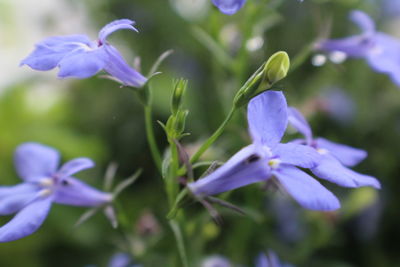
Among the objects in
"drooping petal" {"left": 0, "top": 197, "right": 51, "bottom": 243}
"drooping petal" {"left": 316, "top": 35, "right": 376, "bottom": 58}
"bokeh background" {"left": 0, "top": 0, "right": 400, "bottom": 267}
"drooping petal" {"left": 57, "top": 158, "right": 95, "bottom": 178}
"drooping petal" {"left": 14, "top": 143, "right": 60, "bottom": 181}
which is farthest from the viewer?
"bokeh background" {"left": 0, "top": 0, "right": 400, "bottom": 267}

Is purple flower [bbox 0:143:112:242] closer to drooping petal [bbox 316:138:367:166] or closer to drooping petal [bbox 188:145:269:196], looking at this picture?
drooping petal [bbox 188:145:269:196]

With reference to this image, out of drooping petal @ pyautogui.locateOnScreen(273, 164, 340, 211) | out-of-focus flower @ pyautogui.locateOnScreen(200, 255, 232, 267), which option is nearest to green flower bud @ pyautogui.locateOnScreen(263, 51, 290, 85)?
drooping petal @ pyautogui.locateOnScreen(273, 164, 340, 211)

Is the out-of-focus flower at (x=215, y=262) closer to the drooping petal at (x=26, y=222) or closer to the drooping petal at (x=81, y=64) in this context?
the drooping petal at (x=26, y=222)

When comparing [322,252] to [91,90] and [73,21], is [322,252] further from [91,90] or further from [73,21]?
[73,21]

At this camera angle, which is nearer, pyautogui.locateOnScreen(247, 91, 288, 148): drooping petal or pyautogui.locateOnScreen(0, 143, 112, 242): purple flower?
pyautogui.locateOnScreen(247, 91, 288, 148): drooping petal

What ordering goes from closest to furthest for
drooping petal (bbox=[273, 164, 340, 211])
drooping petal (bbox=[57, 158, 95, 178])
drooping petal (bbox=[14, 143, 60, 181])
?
drooping petal (bbox=[273, 164, 340, 211]) → drooping petal (bbox=[57, 158, 95, 178]) → drooping petal (bbox=[14, 143, 60, 181])

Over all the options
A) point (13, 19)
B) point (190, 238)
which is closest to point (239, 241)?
point (190, 238)
